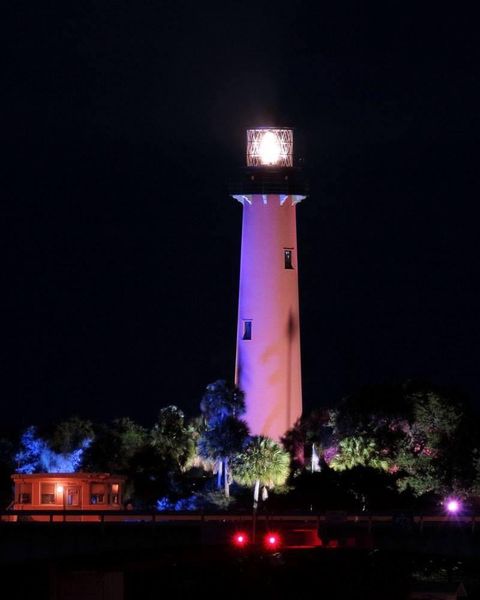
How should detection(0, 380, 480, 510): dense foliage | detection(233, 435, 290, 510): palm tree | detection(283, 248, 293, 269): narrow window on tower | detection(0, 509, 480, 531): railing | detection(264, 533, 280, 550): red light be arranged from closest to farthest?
detection(264, 533, 280, 550): red light < detection(0, 509, 480, 531): railing < detection(0, 380, 480, 510): dense foliage < detection(233, 435, 290, 510): palm tree < detection(283, 248, 293, 269): narrow window on tower

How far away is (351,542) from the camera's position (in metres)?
75.8

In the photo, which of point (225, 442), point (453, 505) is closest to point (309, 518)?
point (453, 505)

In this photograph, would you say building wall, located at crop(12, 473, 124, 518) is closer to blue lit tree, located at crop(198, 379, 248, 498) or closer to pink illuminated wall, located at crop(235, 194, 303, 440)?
blue lit tree, located at crop(198, 379, 248, 498)

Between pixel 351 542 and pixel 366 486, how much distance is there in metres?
15.1

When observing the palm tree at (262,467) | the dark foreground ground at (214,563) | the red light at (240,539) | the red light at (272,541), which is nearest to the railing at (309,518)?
the dark foreground ground at (214,563)

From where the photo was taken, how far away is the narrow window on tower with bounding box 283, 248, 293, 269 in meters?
106

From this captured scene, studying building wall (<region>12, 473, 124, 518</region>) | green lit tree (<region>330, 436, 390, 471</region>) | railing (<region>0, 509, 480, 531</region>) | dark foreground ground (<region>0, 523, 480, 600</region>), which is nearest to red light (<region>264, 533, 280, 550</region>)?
dark foreground ground (<region>0, 523, 480, 600</region>)

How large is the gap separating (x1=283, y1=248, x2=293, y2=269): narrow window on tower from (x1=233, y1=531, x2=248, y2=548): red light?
109ft

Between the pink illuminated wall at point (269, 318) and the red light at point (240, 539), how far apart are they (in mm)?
29248

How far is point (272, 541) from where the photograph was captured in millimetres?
72812

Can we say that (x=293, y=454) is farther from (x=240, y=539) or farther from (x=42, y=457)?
(x=240, y=539)

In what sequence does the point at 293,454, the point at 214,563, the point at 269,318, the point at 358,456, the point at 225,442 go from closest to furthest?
the point at 214,563 → the point at 358,456 → the point at 225,442 → the point at 293,454 → the point at 269,318

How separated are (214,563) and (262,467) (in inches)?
1121

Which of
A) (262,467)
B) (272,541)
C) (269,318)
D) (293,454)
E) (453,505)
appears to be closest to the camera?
(272,541)
